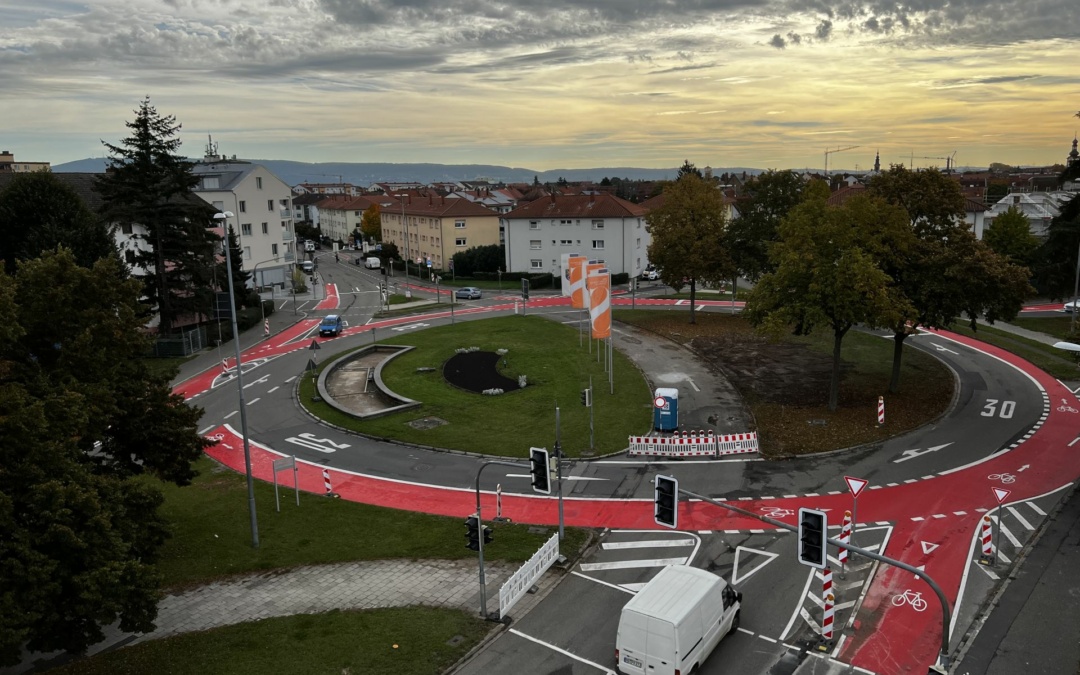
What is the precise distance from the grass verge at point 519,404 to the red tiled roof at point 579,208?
3389 cm

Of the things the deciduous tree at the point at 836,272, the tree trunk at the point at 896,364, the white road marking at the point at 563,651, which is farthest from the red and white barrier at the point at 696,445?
the white road marking at the point at 563,651

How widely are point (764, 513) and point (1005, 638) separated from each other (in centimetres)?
758

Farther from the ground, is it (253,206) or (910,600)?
(253,206)

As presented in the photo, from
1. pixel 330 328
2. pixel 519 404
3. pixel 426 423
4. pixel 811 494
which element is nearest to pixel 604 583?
pixel 811 494

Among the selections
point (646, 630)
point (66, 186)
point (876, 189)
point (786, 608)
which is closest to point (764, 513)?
point (786, 608)

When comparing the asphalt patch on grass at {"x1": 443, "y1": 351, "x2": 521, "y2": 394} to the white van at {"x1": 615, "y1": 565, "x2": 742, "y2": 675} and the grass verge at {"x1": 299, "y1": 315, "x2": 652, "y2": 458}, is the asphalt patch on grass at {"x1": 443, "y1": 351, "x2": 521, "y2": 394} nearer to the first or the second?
the grass verge at {"x1": 299, "y1": 315, "x2": 652, "y2": 458}

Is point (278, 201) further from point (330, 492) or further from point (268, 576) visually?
point (268, 576)

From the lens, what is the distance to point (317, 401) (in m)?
37.3

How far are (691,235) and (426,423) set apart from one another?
90.6 ft

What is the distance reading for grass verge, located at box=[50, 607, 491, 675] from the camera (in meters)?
15.9

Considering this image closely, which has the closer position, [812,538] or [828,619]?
[812,538]

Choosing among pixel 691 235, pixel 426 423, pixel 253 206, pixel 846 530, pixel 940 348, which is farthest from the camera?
pixel 253 206

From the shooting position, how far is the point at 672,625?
1457 cm

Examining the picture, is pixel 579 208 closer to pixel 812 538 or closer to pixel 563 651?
pixel 563 651
